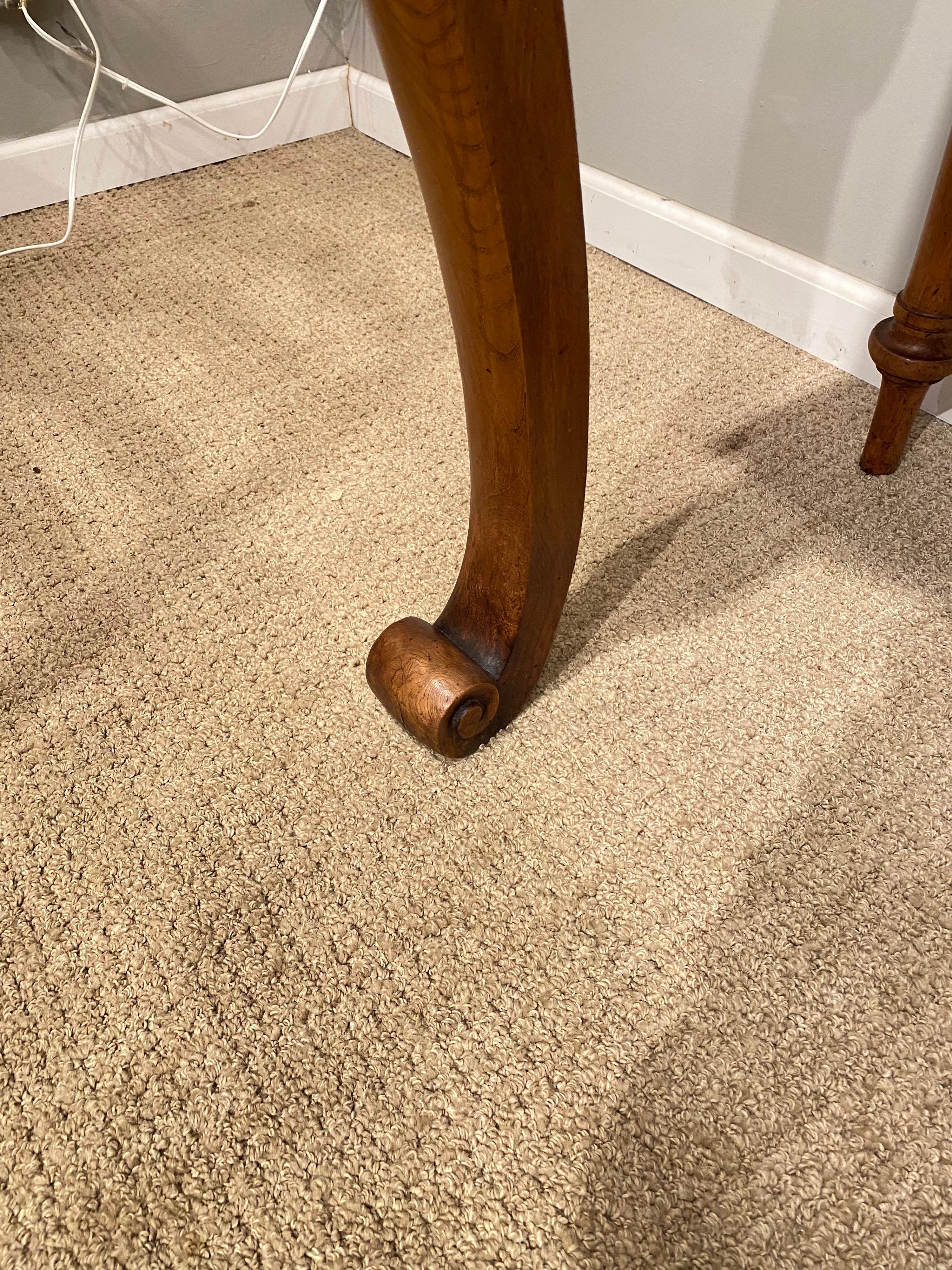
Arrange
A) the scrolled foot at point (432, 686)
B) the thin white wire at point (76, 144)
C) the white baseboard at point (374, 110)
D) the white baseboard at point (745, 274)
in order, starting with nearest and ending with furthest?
1. the scrolled foot at point (432, 686)
2. the white baseboard at point (745, 274)
3. the thin white wire at point (76, 144)
4. the white baseboard at point (374, 110)

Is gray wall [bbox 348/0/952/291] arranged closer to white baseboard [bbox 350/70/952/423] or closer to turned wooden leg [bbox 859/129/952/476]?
white baseboard [bbox 350/70/952/423]

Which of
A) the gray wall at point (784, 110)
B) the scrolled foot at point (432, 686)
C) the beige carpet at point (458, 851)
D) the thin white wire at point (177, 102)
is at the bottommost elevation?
the beige carpet at point (458, 851)

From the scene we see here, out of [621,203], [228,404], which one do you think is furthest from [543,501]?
[621,203]

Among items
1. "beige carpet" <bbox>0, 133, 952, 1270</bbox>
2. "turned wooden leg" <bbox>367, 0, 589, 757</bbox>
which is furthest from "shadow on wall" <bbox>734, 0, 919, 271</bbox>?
"turned wooden leg" <bbox>367, 0, 589, 757</bbox>

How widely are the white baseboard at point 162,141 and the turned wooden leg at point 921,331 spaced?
99 centimetres

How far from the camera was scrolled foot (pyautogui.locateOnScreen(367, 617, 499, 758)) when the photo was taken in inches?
20.1

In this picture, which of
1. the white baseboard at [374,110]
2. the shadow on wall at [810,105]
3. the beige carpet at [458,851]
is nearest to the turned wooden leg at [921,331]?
the beige carpet at [458,851]

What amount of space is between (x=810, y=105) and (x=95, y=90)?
882 millimetres

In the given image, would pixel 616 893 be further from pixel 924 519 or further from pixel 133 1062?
pixel 924 519

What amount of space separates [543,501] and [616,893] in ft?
0.70

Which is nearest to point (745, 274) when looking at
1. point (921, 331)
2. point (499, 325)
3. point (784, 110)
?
point (784, 110)

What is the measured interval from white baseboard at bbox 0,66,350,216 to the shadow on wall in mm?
742

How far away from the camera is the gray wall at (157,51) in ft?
3.75

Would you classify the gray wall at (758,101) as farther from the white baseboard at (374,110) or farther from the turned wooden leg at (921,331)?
the white baseboard at (374,110)
